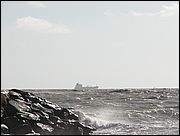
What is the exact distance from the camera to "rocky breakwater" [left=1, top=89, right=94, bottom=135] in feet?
63.5

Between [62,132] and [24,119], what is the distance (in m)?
2.15

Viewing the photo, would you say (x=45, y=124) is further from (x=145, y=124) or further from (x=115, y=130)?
(x=145, y=124)

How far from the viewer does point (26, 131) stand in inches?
741

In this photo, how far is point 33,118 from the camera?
20484 millimetres

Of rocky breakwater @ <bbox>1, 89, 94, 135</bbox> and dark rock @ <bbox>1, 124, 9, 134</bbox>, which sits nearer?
dark rock @ <bbox>1, 124, 9, 134</bbox>

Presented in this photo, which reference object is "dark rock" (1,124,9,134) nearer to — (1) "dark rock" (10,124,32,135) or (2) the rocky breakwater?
(2) the rocky breakwater

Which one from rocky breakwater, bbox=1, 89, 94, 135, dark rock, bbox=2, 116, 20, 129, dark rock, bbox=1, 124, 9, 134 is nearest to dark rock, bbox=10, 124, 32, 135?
rocky breakwater, bbox=1, 89, 94, 135

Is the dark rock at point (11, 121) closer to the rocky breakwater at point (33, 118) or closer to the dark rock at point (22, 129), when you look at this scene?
the rocky breakwater at point (33, 118)

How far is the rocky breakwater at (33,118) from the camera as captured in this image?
19359mm

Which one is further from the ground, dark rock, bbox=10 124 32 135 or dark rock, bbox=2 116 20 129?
dark rock, bbox=2 116 20 129

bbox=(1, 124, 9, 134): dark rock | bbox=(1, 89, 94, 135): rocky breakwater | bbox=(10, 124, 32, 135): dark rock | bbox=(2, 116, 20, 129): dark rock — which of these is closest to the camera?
bbox=(1, 124, 9, 134): dark rock

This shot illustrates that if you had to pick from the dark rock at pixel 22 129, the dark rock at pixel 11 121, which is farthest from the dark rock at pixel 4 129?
the dark rock at pixel 11 121

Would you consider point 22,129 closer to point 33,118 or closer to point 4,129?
point 4,129

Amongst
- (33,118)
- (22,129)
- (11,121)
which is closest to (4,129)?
(22,129)
